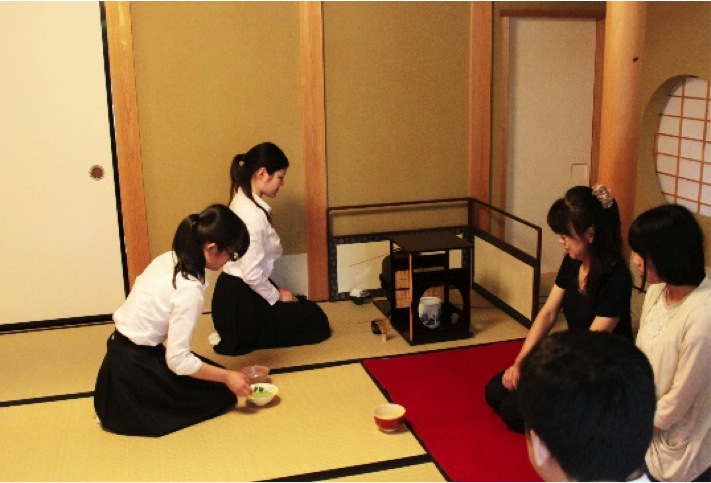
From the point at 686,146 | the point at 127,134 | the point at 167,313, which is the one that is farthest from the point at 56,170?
the point at 686,146

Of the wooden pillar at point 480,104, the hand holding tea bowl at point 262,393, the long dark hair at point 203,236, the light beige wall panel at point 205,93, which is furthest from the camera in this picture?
the wooden pillar at point 480,104

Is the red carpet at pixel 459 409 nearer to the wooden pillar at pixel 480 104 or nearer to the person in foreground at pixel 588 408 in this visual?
the wooden pillar at pixel 480 104

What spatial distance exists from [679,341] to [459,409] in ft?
4.11

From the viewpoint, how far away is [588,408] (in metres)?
1.24

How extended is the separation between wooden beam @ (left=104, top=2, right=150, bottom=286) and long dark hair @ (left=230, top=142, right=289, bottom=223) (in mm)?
731

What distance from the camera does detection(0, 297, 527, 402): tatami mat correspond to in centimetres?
365

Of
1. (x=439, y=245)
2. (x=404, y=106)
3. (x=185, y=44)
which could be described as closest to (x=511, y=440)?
(x=439, y=245)

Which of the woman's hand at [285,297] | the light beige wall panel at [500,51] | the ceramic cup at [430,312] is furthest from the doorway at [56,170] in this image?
the light beige wall panel at [500,51]

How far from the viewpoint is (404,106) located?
15.8 feet

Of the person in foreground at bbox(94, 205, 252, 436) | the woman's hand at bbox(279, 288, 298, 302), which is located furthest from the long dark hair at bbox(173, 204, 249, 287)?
the woman's hand at bbox(279, 288, 298, 302)

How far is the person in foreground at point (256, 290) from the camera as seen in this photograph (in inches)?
156

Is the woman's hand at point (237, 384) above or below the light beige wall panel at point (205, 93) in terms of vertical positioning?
below

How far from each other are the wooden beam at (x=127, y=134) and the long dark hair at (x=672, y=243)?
9.87ft

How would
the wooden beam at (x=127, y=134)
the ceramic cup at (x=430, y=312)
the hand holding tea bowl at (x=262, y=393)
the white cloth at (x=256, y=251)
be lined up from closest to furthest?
1. the hand holding tea bowl at (x=262, y=393)
2. the white cloth at (x=256, y=251)
3. the ceramic cup at (x=430, y=312)
4. the wooden beam at (x=127, y=134)
